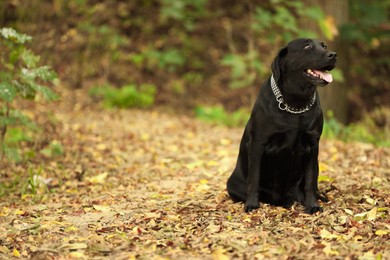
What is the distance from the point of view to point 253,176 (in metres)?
4.94

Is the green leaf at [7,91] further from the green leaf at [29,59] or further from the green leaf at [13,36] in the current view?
the green leaf at [13,36]

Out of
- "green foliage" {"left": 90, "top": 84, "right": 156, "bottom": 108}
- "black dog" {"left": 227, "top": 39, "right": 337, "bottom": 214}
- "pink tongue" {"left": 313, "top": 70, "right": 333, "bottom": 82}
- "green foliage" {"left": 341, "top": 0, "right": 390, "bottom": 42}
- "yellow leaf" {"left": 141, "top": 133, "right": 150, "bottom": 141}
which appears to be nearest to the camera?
"pink tongue" {"left": 313, "top": 70, "right": 333, "bottom": 82}

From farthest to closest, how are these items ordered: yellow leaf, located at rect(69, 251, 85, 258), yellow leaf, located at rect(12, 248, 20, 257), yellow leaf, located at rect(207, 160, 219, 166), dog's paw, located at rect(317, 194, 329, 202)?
yellow leaf, located at rect(207, 160, 219, 166)
dog's paw, located at rect(317, 194, 329, 202)
yellow leaf, located at rect(12, 248, 20, 257)
yellow leaf, located at rect(69, 251, 85, 258)

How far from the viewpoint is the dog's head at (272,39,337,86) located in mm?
4621

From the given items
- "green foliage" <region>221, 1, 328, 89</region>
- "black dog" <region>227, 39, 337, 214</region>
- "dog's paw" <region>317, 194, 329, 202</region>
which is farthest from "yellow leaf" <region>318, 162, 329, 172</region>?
"green foliage" <region>221, 1, 328, 89</region>

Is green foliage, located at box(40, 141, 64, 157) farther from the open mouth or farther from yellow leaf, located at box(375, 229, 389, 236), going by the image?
yellow leaf, located at box(375, 229, 389, 236)

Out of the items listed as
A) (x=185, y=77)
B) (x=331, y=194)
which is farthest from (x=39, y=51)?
(x=331, y=194)

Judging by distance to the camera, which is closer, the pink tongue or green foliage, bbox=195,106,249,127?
the pink tongue

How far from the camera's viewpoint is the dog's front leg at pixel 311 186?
4902 mm

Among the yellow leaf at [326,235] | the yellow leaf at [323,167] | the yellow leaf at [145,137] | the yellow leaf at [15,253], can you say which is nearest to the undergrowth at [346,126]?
the yellow leaf at [323,167]

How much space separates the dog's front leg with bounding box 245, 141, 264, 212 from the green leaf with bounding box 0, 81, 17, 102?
8.49ft

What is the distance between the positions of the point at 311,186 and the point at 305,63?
3.39 feet

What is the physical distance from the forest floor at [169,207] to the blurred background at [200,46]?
2.90 m

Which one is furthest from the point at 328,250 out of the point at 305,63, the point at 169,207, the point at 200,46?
the point at 200,46
